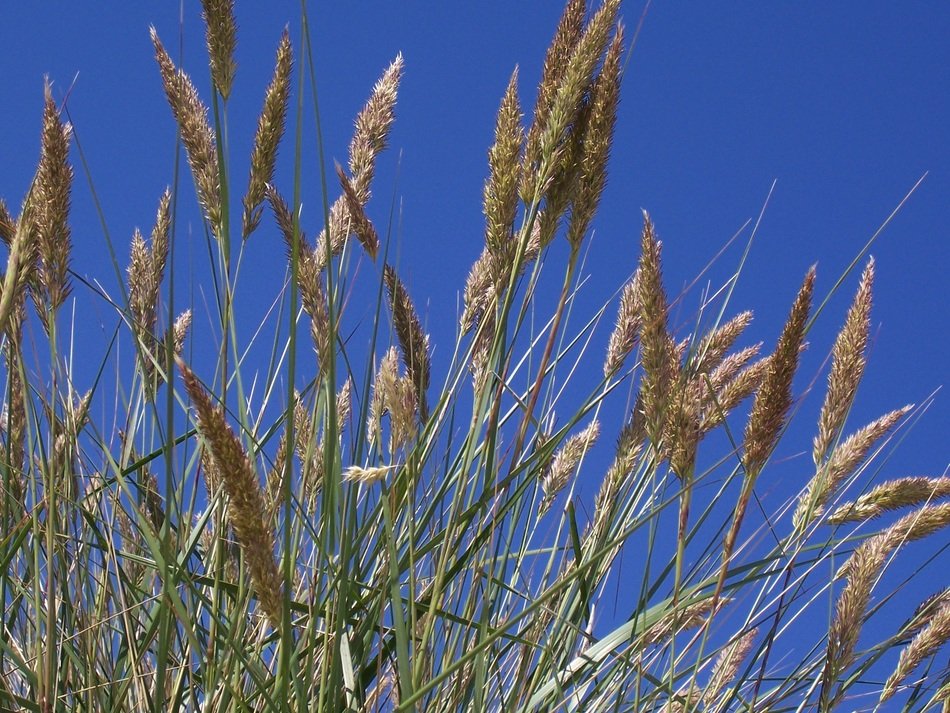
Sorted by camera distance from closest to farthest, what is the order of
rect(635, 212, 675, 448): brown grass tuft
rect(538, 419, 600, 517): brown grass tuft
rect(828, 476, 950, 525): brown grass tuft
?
1. rect(635, 212, 675, 448): brown grass tuft
2. rect(828, 476, 950, 525): brown grass tuft
3. rect(538, 419, 600, 517): brown grass tuft

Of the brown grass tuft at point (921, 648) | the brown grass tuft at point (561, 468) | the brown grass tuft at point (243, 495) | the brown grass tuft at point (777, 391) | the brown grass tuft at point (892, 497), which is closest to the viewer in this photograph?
the brown grass tuft at point (243, 495)

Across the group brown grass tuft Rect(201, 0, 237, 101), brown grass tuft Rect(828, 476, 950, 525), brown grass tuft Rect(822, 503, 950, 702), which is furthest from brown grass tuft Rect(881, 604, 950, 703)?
brown grass tuft Rect(201, 0, 237, 101)

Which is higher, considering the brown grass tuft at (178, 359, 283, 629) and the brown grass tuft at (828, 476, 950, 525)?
the brown grass tuft at (828, 476, 950, 525)

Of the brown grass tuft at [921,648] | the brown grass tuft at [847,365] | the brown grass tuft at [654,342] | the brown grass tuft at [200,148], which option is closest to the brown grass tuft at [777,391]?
the brown grass tuft at [654,342]

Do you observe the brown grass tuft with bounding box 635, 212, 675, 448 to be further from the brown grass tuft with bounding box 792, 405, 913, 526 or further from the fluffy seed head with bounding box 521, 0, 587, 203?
the brown grass tuft with bounding box 792, 405, 913, 526

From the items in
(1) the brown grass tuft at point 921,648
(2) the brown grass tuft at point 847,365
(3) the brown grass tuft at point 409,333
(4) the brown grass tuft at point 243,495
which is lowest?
(1) the brown grass tuft at point 921,648

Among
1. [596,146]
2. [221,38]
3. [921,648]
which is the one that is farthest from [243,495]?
[921,648]

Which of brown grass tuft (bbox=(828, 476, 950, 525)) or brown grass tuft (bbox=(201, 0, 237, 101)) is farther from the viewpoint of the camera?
brown grass tuft (bbox=(828, 476, 950, 525))

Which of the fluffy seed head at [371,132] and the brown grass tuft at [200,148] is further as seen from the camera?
the fluffy seed head at [371,132]

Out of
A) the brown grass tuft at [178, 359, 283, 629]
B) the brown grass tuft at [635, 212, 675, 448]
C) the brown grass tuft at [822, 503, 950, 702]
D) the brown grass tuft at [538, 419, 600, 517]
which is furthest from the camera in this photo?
the brown grass tuft at [538, 419, 600, 517]

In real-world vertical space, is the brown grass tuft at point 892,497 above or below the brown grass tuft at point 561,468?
below

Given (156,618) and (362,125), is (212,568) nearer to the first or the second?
(156,618)

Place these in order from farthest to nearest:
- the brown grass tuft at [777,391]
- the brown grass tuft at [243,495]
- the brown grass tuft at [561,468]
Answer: the brown grass tuft at [561,468]
the brown grass tuft at [777,391]
the brown grass tuft at [243,495]

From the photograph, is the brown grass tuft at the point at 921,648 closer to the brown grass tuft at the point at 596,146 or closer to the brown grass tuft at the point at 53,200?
the brown grass tuft at the point at 596,146
